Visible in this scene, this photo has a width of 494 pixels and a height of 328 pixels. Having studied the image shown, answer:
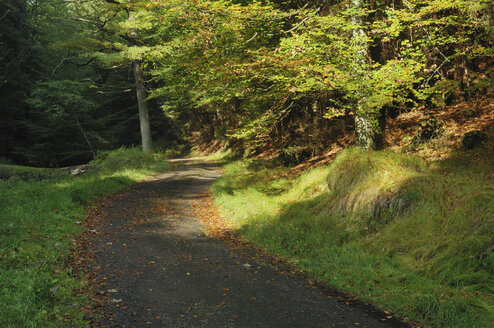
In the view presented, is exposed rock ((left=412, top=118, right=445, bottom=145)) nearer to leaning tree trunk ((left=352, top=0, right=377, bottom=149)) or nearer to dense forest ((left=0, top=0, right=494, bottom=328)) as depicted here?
dense forest ((left=0, top=0, right=494, bottom=328))

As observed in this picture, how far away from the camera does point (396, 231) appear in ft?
21.1

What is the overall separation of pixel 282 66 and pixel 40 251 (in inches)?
251

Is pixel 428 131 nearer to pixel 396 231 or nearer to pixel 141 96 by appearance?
pixel 396 231

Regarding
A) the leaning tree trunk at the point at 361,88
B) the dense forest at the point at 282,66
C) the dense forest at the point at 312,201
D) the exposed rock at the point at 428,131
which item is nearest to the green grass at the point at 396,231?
the dense forest at the point at 312,201

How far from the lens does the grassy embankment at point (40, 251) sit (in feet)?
13.0

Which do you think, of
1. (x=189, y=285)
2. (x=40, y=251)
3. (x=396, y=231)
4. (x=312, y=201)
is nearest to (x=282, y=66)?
(x=312, y=201)

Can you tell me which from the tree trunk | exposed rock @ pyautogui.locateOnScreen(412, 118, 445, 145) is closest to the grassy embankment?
the tree trunk

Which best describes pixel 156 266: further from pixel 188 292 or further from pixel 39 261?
pixel 39 261

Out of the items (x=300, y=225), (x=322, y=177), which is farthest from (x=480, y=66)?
(x=300, y=225)

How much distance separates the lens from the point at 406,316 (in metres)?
4.49

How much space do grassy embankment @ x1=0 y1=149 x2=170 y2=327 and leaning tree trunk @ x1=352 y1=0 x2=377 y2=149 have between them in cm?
695

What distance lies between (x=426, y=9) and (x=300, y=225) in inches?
225

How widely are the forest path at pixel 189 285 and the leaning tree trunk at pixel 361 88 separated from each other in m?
4.42

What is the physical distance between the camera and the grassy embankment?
3967 millimetres
